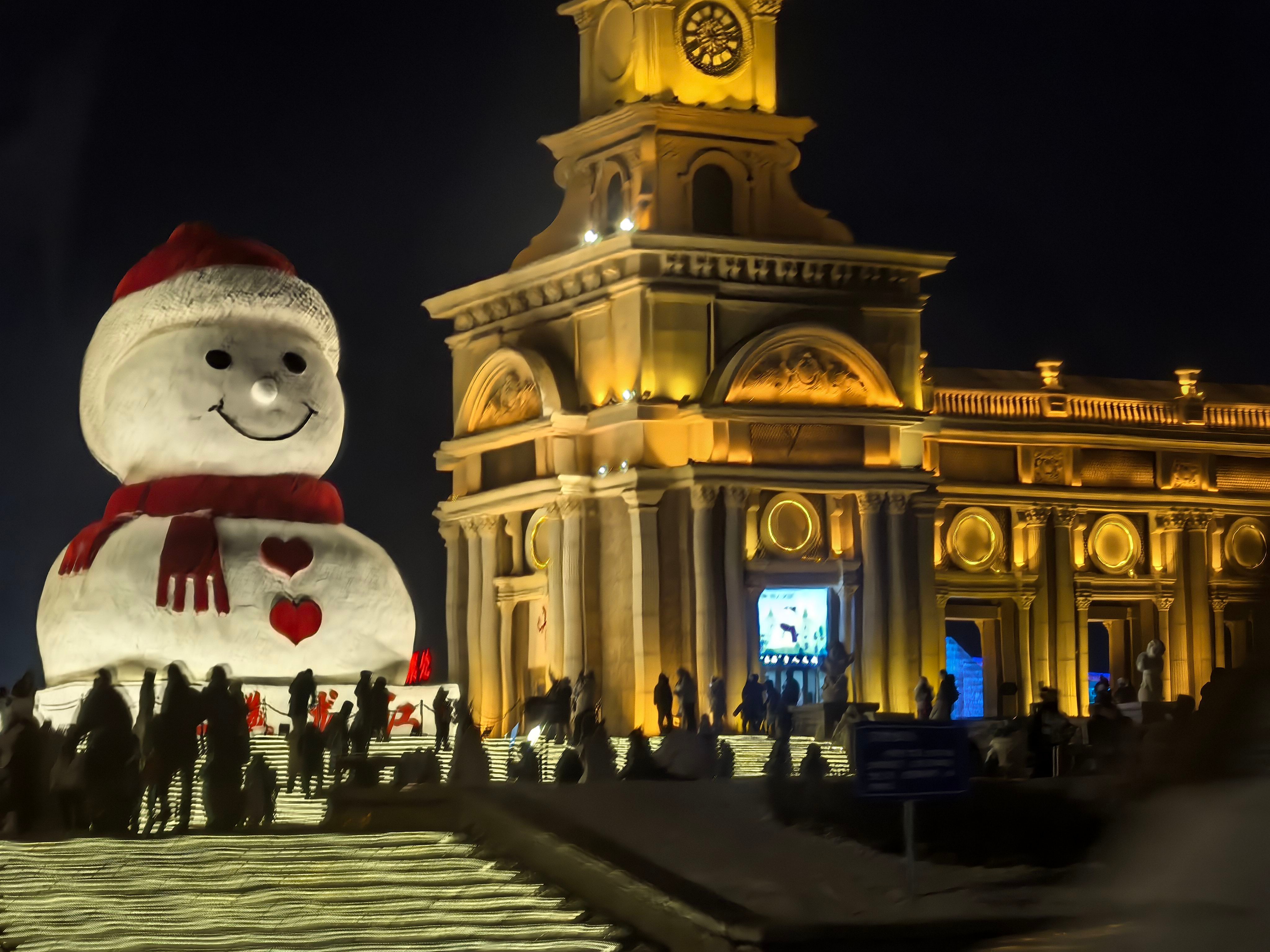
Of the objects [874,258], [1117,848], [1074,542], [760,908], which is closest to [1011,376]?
[1074,542]

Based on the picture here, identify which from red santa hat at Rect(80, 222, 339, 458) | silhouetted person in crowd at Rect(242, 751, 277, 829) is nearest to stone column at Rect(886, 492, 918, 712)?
red santa hat at Rect(80, 222, 339, 458)

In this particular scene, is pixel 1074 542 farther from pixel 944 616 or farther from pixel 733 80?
pixel 733 80

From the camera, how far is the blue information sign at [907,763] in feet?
51.3

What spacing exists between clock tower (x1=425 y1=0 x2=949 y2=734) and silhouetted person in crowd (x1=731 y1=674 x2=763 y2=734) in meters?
1.75

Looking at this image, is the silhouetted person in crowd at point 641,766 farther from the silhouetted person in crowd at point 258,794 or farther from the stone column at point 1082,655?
the stone column at point 1082,655

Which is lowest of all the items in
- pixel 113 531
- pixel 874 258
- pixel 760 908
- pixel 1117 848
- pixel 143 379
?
pixel 760 908

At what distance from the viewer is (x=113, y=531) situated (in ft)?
102

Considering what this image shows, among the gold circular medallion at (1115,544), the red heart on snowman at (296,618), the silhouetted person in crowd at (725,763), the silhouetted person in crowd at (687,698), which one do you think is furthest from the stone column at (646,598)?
the gold circular medallion at (1115,544)

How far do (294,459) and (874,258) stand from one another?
48.8ft

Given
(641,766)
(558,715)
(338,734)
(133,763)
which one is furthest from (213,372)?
(133,763)

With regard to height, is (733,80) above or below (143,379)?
above

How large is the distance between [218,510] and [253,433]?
1.20 meters

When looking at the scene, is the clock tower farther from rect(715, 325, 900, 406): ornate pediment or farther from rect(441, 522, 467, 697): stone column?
A: rect(441, 522, 467, 697): stone column

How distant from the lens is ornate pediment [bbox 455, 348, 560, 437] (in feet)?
137
